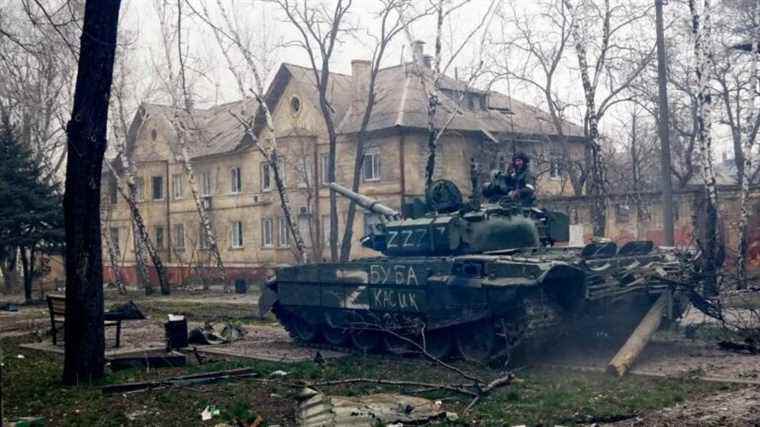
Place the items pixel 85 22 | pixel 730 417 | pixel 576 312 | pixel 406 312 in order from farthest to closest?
1. pixel 406 312
2. pixel 576 312
3. pixel 85 22
4. pixel 730 417

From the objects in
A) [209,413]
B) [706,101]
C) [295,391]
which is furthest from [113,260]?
[209,413]

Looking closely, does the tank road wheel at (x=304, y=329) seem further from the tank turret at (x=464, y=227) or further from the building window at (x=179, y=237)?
the building window at (x=179, y=237)

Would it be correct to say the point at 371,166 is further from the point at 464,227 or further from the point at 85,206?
the point at 85,206

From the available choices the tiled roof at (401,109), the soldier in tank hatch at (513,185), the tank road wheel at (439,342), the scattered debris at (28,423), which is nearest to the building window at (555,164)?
the tiled roof at (401,109)

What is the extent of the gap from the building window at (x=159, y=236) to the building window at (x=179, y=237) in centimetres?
109

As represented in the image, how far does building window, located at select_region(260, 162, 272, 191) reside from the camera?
36250 millimetres

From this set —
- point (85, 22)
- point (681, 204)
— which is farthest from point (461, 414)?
point (681, 204)

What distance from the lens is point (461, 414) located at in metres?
8.12

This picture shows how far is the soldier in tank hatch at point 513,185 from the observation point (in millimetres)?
13484

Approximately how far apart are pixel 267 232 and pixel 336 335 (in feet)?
74.1

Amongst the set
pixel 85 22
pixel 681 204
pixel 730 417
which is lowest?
pixel 730 417

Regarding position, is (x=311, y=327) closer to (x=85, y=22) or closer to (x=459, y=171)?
(x=85, y=22)

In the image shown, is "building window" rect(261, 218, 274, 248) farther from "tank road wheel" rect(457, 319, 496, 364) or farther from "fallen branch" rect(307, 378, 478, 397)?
"fallen branch" rect(307, 378, 478, 397)

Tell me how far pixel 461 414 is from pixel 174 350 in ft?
22.6
